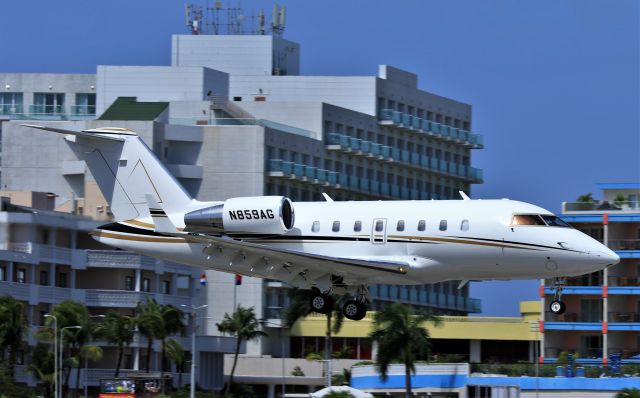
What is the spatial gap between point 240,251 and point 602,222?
45.3 m

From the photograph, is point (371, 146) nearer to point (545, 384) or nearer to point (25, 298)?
point (25, 298)

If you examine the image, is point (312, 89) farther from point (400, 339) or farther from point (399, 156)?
point (400, 339)

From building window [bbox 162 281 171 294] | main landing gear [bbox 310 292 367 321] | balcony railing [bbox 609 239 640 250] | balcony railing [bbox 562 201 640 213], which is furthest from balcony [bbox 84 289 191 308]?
main landing gear [bbox 310 292 367 321]

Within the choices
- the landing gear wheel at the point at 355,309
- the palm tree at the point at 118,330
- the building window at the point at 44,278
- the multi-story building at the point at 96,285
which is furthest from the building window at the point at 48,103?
the landing gear wheel at the point at 355,309

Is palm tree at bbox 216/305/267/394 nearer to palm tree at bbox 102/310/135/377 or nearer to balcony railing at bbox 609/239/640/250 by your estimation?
palm tree at bbox 102/310/135/377

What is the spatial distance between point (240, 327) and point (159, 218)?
172ft

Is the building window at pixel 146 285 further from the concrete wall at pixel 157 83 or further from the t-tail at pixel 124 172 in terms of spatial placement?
the t-tail at pixel 124 172

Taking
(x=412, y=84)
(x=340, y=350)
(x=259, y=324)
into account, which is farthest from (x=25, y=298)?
(x=412, y=84)

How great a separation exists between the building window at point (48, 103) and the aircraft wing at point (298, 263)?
73.8m

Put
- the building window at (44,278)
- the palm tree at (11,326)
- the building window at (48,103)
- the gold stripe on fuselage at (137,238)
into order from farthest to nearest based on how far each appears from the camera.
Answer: the building window at (48,103)
the building window at (44,278)
the palm tree at (11,326)
the gold stripe on fuselage at (137,238)

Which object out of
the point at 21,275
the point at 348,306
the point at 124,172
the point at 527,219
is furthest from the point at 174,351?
the point at 527,219

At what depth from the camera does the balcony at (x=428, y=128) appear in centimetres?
13588

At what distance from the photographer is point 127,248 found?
2467 inches

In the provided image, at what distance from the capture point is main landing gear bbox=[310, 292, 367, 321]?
196ft
